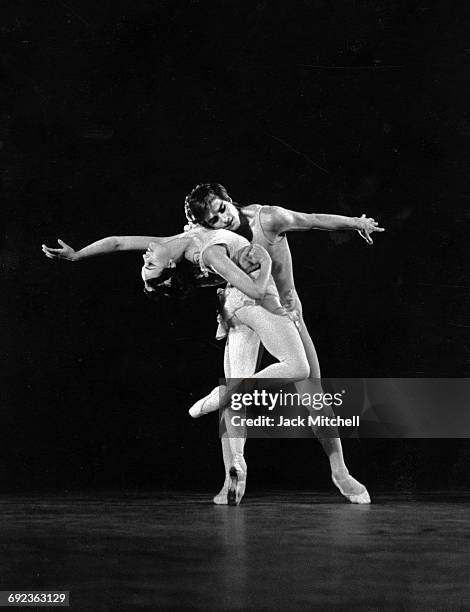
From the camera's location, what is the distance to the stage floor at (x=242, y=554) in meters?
2.99

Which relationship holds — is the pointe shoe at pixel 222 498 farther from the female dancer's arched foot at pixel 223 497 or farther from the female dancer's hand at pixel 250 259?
the female dancer's hand at pixel 250 259

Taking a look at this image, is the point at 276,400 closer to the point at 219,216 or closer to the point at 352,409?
the point at 352,409

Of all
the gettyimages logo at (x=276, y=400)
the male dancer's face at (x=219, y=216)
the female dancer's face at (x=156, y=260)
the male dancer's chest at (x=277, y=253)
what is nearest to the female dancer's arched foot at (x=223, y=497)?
the gettyimages logo at (x=276, y=400)

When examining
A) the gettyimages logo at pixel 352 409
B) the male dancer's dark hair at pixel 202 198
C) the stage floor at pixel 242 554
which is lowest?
the stage floor at pixel 242 554

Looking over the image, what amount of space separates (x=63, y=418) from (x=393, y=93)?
278cm

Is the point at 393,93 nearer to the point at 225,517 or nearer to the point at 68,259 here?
the point at 68,259

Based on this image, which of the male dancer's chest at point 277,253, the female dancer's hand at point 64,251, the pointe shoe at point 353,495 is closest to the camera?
the pointe shoe at point 353,495

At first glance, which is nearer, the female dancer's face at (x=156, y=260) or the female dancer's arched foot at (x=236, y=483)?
the female dancer's arched foot at (x=236, y=483)

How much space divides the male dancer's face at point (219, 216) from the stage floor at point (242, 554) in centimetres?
147

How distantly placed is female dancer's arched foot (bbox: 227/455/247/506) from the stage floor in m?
0.08

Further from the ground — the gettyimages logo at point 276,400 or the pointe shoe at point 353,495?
the gettyimages logo at point 276,400

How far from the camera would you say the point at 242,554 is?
354 centimetres

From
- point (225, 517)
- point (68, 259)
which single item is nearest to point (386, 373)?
point (225, 517)

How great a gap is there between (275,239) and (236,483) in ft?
4.34
